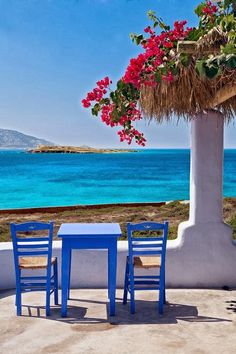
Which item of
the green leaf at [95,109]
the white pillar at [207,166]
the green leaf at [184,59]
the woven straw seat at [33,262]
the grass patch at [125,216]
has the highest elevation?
the green leaf at [184,59]

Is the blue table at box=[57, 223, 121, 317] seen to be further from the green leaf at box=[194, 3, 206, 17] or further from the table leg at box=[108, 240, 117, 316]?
the green leaf at box=[194, 3, 206, 17]

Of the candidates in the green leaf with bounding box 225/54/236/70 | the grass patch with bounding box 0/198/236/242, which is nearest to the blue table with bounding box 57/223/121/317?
the green leaf with bounding box 225/54/236/70

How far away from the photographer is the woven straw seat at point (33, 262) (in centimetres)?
456

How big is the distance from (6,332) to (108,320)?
0.87 m

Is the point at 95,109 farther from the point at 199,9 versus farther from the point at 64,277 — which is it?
the point at 64,277

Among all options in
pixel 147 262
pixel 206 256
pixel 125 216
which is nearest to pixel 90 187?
pixel 125 216

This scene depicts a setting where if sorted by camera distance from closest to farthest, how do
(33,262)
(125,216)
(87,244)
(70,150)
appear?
1. (87,244)
2. (33,262)
3. (125,216)
4. (70,150)

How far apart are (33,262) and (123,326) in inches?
41.3

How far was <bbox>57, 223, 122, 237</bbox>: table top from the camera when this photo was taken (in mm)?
4441

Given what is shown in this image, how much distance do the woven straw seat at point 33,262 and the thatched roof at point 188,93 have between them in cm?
174

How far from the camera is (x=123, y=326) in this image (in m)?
4.24

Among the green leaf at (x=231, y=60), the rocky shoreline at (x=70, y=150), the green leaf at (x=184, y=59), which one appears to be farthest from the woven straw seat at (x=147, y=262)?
the rocky shoreline at (x=70, y=150)

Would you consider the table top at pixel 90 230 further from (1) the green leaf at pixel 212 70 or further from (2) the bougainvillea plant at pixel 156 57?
(1) the green leaf at pixel 212 70

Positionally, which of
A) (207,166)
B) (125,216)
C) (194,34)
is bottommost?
(125,216)
